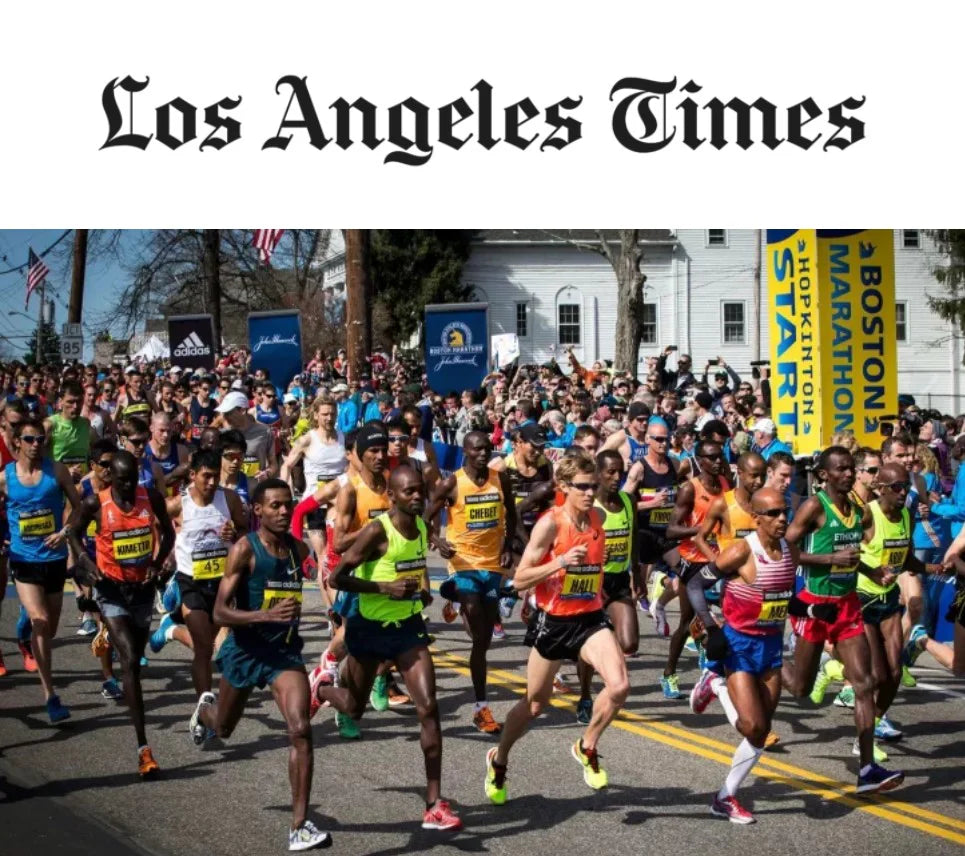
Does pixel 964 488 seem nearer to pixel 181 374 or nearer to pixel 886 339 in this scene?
pixel 886 339

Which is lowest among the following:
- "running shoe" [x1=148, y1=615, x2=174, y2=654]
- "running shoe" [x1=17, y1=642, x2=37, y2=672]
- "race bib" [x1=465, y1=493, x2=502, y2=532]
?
"running shoe" [x1=17, y1=642, x2=37, y2=672]

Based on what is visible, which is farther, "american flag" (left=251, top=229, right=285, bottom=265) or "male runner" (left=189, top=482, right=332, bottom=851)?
"american flag" (left=251, top=229, right=285, bottom=265)

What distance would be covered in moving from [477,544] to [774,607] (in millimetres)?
2780

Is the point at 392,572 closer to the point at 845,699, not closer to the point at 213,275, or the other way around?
the point at 845,699

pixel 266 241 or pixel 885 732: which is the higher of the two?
pixel 266 241

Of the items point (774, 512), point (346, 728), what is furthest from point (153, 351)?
point (774, 512)

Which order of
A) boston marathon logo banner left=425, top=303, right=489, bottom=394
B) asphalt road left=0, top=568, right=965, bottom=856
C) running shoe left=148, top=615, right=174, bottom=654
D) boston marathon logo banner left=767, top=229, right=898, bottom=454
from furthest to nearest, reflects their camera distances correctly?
1. boston marathon logo banner left=425, top=303, right=489, bottom=394
2. boston marathon logo banner left=767, top=229, right=898, bottom=454
3. running shoe left=148, top=615, right=174, bottom=654
4. asphalt road left=0, top=568, right=965, bottom=856

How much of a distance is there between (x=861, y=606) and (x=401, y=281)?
4654 cm

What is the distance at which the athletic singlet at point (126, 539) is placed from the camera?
9.65 metres

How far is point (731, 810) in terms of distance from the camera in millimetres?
8039

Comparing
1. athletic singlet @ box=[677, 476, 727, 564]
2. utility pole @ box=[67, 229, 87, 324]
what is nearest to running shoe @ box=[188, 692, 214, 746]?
athletic singlet @ box=[677, 476, 727, 564]

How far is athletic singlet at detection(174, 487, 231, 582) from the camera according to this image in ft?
33.3

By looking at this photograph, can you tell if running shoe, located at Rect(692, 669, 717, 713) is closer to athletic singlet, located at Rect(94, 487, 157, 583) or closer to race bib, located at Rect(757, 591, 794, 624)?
race bib, located at Rect(757, 591, 794, 624)

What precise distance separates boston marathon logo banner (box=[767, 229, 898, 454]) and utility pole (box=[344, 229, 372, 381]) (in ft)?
35.6
